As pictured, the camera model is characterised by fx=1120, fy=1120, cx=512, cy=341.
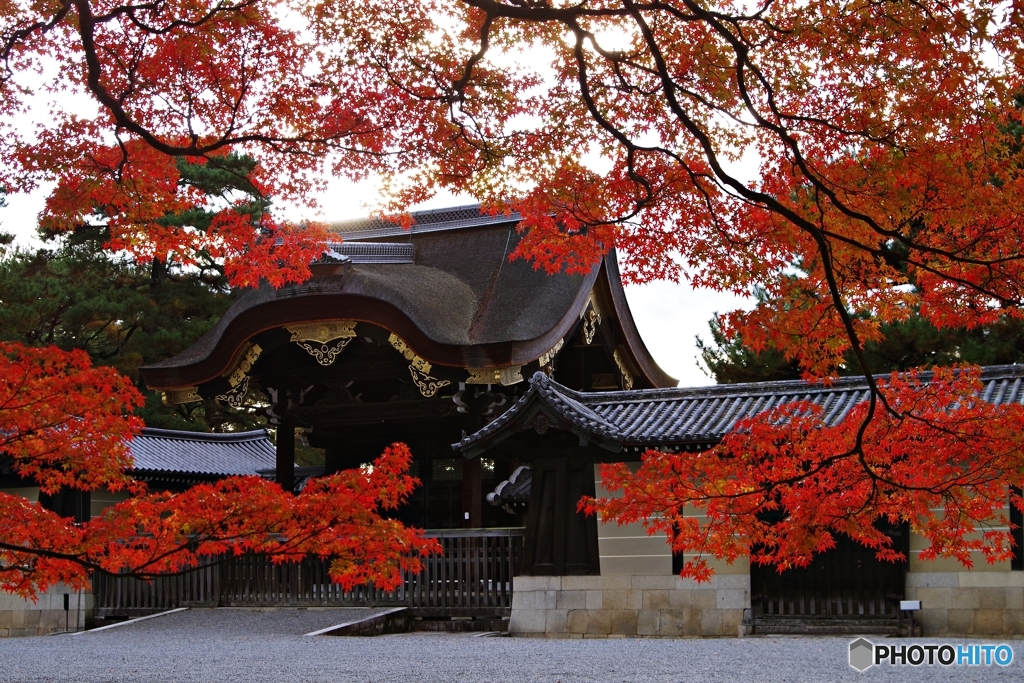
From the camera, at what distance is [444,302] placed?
1659cm

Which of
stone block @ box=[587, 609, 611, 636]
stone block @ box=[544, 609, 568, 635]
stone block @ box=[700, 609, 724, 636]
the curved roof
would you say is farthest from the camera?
the curved roof

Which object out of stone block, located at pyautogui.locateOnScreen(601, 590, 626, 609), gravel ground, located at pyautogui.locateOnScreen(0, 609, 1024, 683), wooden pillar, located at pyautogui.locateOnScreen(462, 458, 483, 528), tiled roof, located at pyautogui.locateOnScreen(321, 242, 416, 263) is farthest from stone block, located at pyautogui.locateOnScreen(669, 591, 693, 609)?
tiled roof, located at pyautogui.locateOnScreen(321, 242, 416, 263)

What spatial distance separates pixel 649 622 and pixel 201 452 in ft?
35.4

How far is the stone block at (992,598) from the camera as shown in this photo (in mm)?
11797

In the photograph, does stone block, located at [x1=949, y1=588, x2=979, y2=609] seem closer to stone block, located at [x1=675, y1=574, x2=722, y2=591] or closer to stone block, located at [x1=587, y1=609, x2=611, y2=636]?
stone block, located at [x1=675, y1=574, x2=722, y2=591]

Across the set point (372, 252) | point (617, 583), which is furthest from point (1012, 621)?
point (372, 252)

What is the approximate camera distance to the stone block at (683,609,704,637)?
12.9 m

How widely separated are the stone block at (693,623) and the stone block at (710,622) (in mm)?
13

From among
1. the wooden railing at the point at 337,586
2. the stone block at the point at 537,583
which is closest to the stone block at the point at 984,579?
the stone block at the point at 537,583

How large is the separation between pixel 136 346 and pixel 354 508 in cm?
1897

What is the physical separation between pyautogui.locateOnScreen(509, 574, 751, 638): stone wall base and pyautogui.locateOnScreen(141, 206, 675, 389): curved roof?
11.0ft

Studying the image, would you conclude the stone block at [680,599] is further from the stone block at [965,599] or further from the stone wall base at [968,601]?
the stone block at [965,599]

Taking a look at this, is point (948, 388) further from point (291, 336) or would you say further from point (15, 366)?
point (291, 336)

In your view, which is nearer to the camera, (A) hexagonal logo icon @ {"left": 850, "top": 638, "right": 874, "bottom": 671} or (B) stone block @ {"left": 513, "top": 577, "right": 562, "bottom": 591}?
(A) hexagonal logo icon @ {"left": 850, "top": 638, "right": 874, "bottom": 671}
